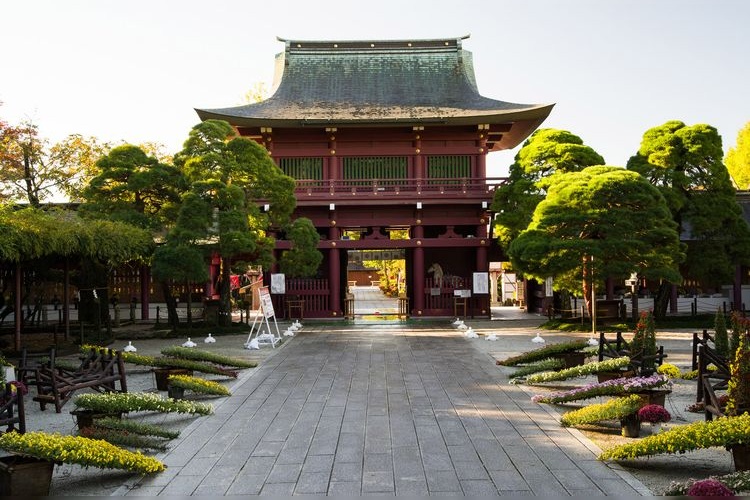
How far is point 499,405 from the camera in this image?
33.8ft

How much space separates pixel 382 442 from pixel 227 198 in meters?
14.9

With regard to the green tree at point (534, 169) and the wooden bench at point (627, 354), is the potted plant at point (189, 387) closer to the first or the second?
the wooden bench at point (627, 354)

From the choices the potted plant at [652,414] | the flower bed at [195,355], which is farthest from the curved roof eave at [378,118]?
the potted plant at [652,414]

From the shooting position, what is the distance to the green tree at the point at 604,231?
20422 mm

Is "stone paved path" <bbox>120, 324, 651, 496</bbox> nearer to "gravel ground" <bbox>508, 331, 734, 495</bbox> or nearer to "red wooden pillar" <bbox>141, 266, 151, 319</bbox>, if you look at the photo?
"gravel ground" <bbox>508, 331, 734, 495</bbox>

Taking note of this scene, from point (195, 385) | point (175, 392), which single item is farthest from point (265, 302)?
point (195, 385)

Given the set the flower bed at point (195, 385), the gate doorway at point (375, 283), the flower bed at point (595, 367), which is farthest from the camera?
the gate doorway at point (375, 283)

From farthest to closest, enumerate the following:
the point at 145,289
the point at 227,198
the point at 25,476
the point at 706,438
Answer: the point at 145,289, the point at 227,198, the point at 706,438, the point at 25,476

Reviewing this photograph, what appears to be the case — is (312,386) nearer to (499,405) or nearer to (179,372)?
(179,372)

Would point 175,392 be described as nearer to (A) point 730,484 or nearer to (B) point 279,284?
(A) point 730,484

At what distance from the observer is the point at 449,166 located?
96.6ft

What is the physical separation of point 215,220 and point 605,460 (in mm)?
16875

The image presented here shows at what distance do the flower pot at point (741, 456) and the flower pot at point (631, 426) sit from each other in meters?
1.79

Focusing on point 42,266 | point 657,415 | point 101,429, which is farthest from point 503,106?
point 101,429
